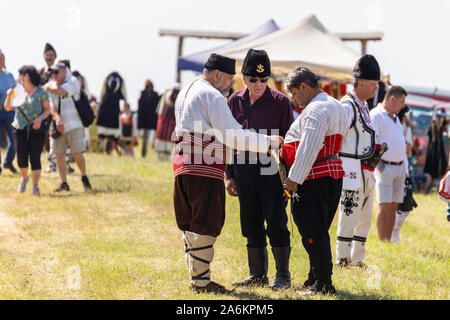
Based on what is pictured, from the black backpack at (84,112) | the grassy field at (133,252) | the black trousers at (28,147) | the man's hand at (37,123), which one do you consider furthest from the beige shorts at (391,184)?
the black trousers at (28,147)

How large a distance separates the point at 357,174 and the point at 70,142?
614 cm

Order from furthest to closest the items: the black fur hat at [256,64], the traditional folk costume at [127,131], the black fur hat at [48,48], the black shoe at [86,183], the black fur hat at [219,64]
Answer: the traditional folk costume at [127,131] → the black fur hat at [48,48] → the black shoe at [86,183] → the black fur hat at [256,64] → the black fur hat at [219,64]

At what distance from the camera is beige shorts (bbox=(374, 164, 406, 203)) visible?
9.69 metres

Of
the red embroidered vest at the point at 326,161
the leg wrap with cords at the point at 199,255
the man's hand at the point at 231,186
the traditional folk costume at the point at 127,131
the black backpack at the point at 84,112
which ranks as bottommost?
the traditional folk costume at the point at 127,131

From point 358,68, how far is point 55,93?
6.08m

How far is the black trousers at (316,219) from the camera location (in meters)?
6.31

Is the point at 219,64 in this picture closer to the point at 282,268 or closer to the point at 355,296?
the point at 282,268

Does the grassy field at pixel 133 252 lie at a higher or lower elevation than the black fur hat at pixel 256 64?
lower

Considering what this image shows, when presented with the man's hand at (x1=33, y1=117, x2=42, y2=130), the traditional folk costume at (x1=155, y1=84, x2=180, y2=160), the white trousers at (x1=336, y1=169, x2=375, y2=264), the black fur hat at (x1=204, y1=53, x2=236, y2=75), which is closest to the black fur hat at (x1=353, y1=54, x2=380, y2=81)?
the white trousers at (x1=336, y1=169, x2=375, y2=264)

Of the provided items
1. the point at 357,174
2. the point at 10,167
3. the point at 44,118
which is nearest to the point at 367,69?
the point at 357,174

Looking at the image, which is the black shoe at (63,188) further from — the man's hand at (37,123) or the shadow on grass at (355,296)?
the shadow on grass at (355,296)

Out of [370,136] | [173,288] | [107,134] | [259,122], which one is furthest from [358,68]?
[107,134]

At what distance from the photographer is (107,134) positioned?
20.4m
